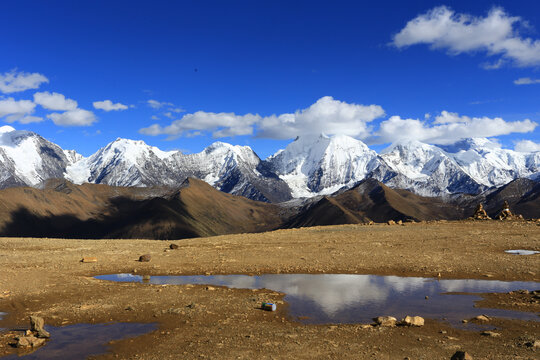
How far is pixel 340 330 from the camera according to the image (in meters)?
18.2

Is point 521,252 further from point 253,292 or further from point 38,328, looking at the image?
point 38,328

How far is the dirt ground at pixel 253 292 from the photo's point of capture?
53.3 ft

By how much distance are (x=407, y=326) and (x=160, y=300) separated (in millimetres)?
12824

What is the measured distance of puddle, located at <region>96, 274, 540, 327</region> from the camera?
20.7 m

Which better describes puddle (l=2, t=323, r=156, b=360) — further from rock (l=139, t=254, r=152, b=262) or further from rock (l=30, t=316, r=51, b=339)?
rock (l=139, t=254, r=152, b=262)

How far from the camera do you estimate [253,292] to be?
1019 inches

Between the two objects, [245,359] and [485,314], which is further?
[485,314]

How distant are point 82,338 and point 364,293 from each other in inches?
585

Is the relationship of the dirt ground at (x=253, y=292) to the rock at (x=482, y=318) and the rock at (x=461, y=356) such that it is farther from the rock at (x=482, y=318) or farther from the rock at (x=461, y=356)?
the rock at (x=461, y=356)

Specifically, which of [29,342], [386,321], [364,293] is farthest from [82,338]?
[364,293]

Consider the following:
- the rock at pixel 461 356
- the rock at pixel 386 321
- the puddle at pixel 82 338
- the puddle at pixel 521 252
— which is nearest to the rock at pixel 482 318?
the rock at pixel 386 321

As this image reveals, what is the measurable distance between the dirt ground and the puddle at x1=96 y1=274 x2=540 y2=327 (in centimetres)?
115

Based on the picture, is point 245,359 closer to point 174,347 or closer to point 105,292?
point 174,347

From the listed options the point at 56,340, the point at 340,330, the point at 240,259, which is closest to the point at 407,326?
the point at 340,330
